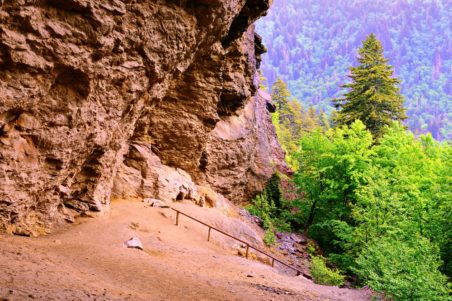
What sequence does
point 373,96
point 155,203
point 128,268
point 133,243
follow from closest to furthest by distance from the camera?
point 128,268 → point 133,243 → point 155,203 → point 373,96

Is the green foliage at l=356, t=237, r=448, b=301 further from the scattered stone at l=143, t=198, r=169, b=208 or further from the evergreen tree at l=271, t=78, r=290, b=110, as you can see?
the evergreen tree at l=271, t=78, r=290, b=110

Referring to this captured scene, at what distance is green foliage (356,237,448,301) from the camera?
11328 mm

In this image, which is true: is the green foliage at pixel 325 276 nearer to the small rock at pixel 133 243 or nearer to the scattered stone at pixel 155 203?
the scattered stone at pixel 155 203

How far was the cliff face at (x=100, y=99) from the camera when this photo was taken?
9711 mm

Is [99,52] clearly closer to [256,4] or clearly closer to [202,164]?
[256,4]

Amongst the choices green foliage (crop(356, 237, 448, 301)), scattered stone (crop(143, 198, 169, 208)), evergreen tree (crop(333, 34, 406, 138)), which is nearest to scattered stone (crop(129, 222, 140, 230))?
scattered stone (crop(143, 198, 169, 208))

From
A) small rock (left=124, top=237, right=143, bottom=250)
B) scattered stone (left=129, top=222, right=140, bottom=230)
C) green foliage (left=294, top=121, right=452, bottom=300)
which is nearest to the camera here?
small rock (left=124, top=237, right=143, bottom=250)

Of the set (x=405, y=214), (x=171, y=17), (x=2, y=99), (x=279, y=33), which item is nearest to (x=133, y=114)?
(x=171, y=17)

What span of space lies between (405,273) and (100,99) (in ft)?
35.8

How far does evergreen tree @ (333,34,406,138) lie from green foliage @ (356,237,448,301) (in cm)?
1868

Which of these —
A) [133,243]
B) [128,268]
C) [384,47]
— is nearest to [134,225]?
[133,243]

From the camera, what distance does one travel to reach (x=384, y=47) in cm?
16812

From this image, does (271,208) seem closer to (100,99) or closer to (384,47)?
(100,99)

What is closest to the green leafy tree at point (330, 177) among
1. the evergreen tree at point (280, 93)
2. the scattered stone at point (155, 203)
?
the scattered stone at point (155, 203)
